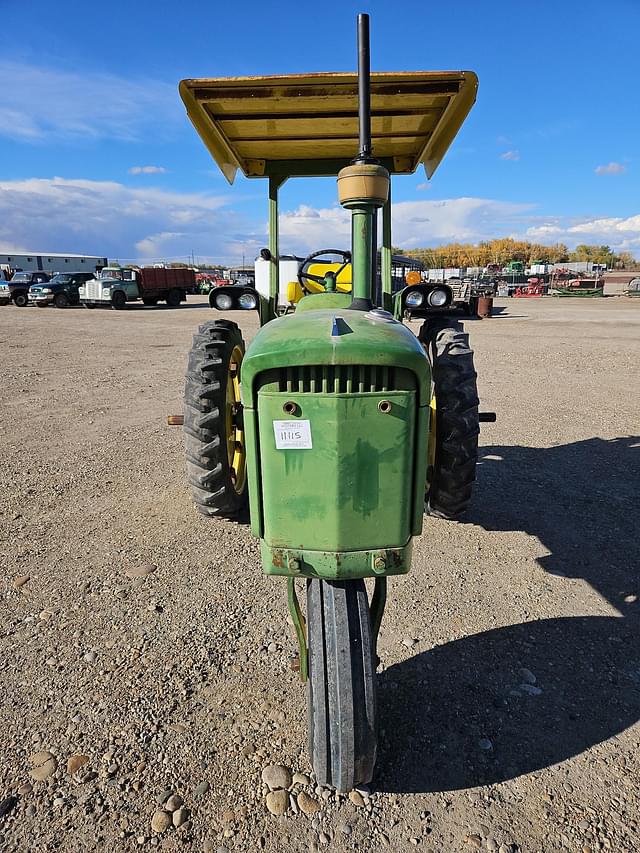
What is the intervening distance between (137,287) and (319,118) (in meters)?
25.3

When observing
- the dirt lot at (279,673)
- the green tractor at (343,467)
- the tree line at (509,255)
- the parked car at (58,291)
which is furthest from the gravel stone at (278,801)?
the tree line at (509,255)

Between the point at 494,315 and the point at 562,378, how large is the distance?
54.4 ft

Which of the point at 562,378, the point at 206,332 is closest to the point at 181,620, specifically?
the point at 206,332

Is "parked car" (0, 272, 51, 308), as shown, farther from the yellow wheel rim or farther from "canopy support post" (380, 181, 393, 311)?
"canopy support post" (380, 181, 393, 311)

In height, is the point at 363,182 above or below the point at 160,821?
above

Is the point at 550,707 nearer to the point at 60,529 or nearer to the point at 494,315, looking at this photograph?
the point at 60,529

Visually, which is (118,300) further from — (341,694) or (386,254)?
(341,694)

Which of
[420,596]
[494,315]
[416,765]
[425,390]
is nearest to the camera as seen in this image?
[425,390]

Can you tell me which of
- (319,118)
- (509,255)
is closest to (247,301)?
(319,118)

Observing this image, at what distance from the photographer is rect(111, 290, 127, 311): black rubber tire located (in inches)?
1018

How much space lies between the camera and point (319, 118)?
3707mm

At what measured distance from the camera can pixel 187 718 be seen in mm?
2385

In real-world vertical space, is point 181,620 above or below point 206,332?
below

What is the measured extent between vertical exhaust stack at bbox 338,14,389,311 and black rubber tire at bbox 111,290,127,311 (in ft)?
83.4
